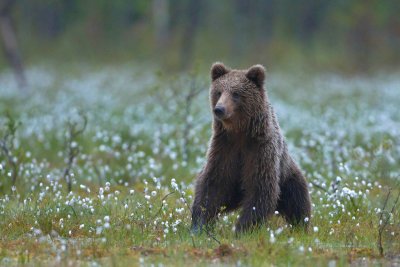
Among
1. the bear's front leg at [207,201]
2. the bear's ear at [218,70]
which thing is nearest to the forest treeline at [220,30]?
the bear's ear at [218,70]

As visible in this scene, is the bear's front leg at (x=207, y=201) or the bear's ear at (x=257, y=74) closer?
the bear's front leg at (x=207, y=201)

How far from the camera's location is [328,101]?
24.3 meters

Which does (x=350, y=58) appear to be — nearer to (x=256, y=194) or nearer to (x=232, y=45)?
(x=232, y=45)

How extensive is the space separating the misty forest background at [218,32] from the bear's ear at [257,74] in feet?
125

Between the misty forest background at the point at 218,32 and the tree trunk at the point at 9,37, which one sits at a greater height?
the misty forest background at the point at 218,32

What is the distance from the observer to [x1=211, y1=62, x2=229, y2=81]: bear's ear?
8227 mm

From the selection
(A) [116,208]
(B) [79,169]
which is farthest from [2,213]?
(B) [79,169]

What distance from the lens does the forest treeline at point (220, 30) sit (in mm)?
52344

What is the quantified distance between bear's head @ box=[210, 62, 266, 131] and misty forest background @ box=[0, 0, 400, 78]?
38.1 meters

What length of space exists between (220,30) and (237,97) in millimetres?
52618

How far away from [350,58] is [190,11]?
1212 cm

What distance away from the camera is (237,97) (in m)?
7.85

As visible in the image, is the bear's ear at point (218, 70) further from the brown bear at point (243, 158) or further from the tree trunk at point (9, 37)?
the tree trunk at point (9, 37)

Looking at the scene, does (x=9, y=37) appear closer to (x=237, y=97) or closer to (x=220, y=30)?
(x=237, y=97)
